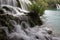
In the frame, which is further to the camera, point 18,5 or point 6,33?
point 18,5

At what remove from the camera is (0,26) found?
7090 mm

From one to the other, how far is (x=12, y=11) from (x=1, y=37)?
11.7 feet

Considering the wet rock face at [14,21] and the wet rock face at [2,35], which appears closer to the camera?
the wet rock face at [2,35]

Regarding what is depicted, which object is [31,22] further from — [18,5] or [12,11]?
[18,5]

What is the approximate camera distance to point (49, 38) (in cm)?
751

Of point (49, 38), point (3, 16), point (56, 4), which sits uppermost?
point (3, 16)

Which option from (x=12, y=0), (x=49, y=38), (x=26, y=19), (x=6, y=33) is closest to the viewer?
(x=6, y=33)

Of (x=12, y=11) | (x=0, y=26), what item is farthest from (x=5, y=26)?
(x=12, y=11)

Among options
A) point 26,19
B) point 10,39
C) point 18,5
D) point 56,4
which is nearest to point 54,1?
point 56,4

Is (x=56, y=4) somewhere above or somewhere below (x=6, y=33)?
below

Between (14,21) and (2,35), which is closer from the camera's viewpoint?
(2,35)

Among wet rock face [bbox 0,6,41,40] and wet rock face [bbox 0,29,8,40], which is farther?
wet rock face [bbox 0,6,41,40]

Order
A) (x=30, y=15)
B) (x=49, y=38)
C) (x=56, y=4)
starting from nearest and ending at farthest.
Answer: (x=49, y=38) < (x=30, y=15) < (x=56, y=4)

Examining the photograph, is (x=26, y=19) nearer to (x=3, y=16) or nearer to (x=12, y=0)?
(x=3, y=16)
